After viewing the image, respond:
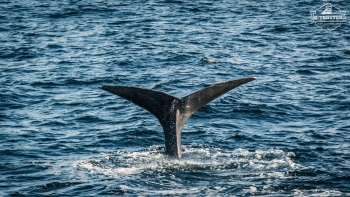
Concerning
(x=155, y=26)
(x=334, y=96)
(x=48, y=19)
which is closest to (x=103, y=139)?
(x=334, y=96)

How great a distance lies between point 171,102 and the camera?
40.4 feet

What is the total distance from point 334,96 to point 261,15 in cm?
1857

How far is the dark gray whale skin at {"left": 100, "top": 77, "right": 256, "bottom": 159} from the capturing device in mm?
11938

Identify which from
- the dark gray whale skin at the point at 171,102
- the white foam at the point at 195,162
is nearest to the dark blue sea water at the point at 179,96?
the white foam at the point at 195,162

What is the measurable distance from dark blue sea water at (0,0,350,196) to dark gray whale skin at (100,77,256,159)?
3.05 ft

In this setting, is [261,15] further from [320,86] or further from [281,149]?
[281,149]

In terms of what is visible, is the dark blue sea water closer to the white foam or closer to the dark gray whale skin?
the white foam

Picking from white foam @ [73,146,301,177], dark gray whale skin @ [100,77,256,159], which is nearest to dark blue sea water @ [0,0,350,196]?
white foam @ [73,146,301,177]

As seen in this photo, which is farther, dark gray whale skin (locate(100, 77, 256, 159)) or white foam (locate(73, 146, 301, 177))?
white foam (locate(73, 146, 301, 177))

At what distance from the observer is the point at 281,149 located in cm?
1497

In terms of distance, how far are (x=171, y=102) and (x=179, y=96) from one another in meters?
8.50

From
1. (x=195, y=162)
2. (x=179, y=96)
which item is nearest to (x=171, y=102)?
(x=195, y=162)

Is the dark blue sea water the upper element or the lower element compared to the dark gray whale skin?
lower

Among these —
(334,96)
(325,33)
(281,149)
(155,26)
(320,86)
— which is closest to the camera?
(281,149)
